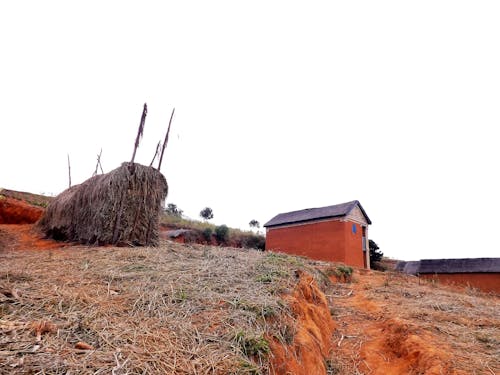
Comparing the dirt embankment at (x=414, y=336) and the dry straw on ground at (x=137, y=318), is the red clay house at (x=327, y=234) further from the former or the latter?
the dry straw on ground at (x=137, y=318)

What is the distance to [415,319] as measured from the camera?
15.6 feet

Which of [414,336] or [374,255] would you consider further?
[374,255]

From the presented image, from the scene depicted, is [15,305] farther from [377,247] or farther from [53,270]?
[377,247]

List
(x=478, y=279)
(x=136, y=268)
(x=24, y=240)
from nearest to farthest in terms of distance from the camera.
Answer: (x=136, y=268) → (x=24, y=240) → (x=478, y=279)

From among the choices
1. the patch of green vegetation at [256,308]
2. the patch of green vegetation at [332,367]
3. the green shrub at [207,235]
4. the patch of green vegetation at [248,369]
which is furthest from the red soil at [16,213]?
the patch of green vegetation at [248,369]

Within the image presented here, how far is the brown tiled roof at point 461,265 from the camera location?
57.7ft

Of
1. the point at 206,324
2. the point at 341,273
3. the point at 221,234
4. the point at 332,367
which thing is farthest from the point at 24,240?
the point at 221,234

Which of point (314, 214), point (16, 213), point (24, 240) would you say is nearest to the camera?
point (24, 240)

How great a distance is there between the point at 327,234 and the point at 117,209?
38.7 feet

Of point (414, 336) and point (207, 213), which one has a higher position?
point (207, 213)

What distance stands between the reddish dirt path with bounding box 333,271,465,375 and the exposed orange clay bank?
A: 0.29m

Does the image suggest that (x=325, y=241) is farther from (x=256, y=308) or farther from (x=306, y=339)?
(x=256, y=308)

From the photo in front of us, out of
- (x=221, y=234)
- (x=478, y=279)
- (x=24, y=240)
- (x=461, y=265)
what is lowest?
(x=478, y=279)

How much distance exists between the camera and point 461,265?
62.5 ft
